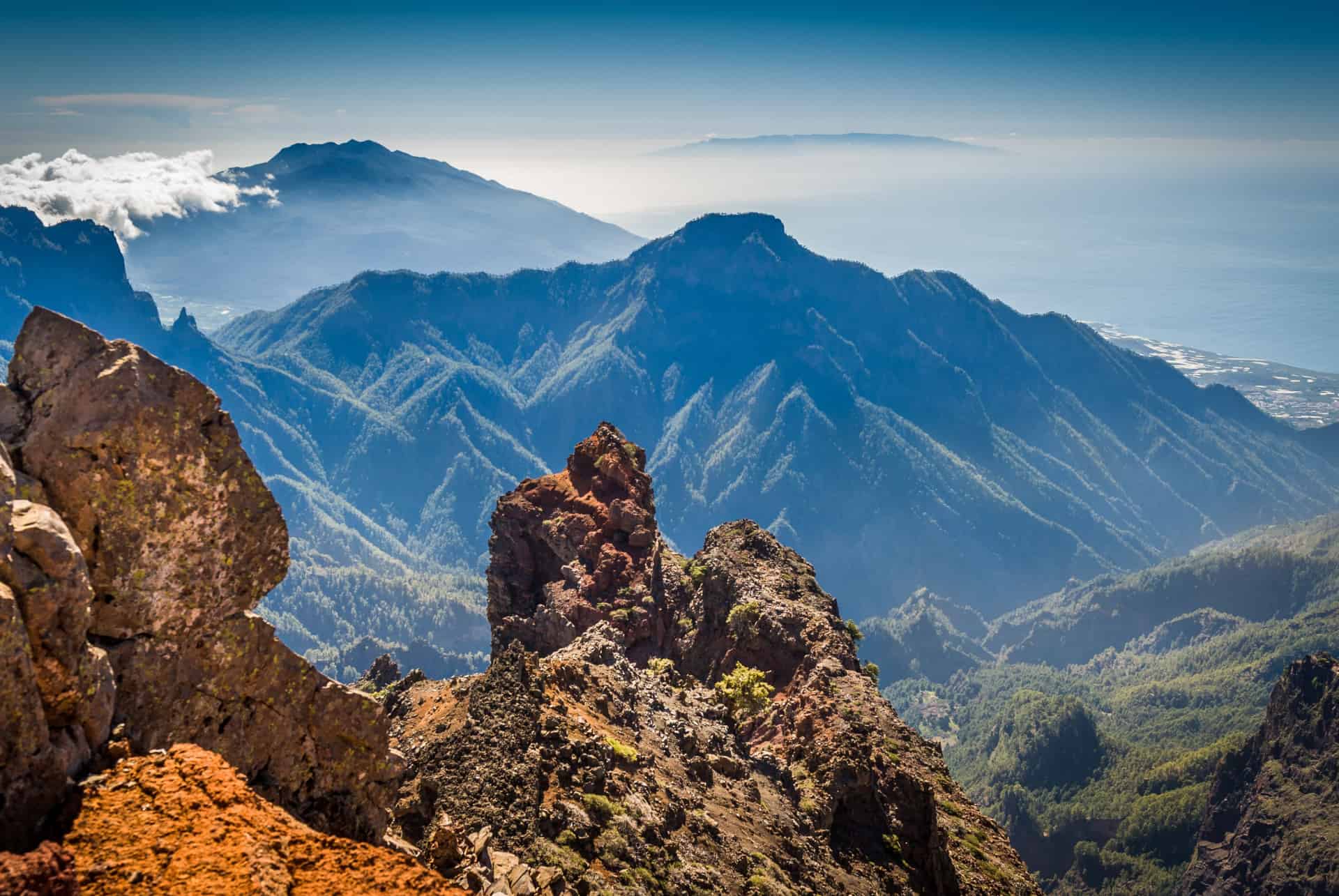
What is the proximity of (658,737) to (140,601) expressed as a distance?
2837cm

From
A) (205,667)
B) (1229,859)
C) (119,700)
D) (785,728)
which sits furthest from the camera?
(1229,859)

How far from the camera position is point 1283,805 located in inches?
5177

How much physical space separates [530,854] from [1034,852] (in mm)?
165405

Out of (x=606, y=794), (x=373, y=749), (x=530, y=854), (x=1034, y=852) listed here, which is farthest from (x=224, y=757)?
(x=1034, y=852)

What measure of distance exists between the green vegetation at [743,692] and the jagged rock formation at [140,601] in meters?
34.2

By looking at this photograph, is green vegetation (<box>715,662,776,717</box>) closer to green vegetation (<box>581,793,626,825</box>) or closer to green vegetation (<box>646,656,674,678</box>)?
green vegetation (<box>646,656,674,678</box>)

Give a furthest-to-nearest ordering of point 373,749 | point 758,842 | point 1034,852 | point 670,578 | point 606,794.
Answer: point 1034,852 < point 670,578 < point 758,842 < point 606,794 < point 373,749

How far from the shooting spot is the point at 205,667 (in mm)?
18109

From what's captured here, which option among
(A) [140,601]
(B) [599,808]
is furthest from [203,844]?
(B) [599,808]

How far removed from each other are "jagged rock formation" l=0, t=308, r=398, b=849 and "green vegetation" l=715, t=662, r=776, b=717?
34216 millimetres

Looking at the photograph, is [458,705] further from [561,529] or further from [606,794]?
[561,529]

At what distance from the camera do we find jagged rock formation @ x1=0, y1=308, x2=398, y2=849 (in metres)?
14.2

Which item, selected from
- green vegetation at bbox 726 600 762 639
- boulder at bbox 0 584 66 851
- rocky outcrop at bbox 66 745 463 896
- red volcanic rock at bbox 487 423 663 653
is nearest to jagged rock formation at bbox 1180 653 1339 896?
green vegetation at bbox 726 600 762 639

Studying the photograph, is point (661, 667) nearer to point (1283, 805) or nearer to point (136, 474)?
point (136, 474)
